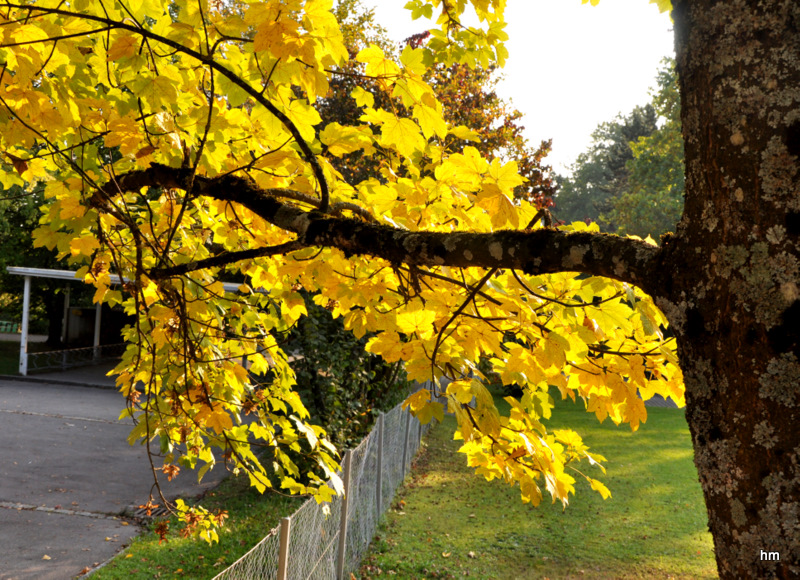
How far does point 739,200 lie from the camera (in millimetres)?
896

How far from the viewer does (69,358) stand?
2048 cm

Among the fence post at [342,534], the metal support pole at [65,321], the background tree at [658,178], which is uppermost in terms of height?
the background tree at [658,178]

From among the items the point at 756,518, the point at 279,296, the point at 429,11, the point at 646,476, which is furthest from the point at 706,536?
the point at 756,518

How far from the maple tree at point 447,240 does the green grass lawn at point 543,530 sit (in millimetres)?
3736

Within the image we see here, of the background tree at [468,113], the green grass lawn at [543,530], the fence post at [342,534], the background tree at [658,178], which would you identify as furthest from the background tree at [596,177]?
the fence post at [342,534]

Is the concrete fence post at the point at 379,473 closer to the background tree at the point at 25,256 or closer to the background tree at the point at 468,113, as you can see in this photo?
the background tree at the point at 468,113

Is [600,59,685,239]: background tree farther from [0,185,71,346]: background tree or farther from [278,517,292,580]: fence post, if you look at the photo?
[278,517,292,580]: fence post

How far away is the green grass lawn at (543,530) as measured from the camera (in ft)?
21.2

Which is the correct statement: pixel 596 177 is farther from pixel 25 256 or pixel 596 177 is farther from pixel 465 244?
pixel 465 244

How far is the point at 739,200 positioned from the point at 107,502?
855cm

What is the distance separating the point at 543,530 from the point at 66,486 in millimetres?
6394

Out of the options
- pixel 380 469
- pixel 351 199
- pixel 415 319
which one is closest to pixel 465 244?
pixel 415 319

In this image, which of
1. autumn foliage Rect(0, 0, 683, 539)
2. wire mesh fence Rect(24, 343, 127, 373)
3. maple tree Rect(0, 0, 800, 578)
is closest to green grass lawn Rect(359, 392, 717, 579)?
maple tree Rect(0, 0, 800, 578)

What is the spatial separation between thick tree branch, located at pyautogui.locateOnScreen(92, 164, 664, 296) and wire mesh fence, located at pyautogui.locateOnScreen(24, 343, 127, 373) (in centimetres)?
1783
